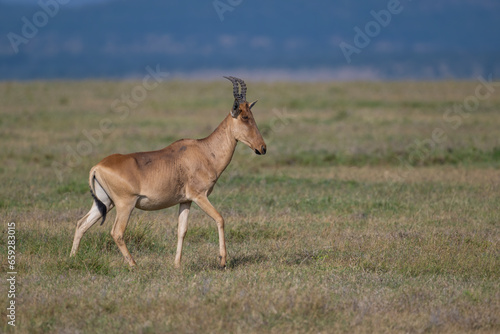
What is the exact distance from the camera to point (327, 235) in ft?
36.4

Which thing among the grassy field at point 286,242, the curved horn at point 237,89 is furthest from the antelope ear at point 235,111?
the grassy field at point 286,242

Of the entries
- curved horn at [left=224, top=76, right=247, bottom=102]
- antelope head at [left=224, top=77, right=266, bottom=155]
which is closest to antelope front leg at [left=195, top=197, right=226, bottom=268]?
antelope head at [left=224, top=77, right=266, bottom=155]

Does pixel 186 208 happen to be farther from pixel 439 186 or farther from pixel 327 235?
pixel 439 186

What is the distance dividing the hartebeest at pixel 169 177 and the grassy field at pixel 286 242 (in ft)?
1.94

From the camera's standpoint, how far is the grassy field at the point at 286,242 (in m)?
7.23

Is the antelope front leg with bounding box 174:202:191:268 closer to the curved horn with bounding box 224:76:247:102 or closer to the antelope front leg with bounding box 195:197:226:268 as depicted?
the antelope front leg with bounding box 195:197:226:268

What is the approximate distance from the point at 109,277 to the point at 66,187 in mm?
6513

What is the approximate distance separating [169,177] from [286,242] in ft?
8.27

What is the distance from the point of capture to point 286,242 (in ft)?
34.9

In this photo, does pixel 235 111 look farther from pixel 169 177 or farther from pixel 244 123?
pixel 169 177

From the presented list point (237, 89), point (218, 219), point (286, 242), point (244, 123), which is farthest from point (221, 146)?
point (286, 242)

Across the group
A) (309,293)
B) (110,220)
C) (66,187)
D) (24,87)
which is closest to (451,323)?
(309,293)

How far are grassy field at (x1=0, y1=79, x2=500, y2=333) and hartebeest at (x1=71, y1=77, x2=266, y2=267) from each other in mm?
592

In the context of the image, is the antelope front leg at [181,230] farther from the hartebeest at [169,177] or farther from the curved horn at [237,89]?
the curved horn at [237,89]
